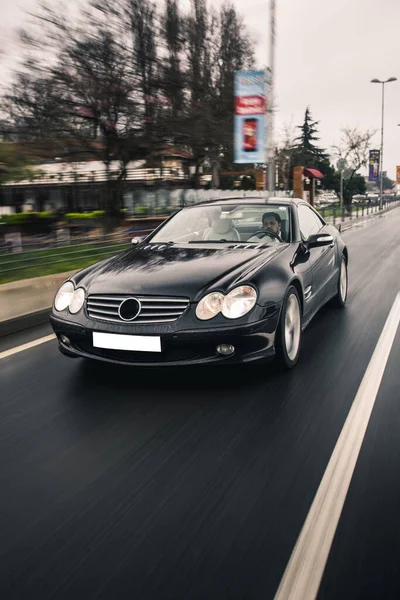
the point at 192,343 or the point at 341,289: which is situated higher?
the point at 192,343

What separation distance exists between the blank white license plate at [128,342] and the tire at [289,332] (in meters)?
0.96

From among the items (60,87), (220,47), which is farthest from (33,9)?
(220,47)

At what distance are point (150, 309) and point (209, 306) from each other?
41 centimetres

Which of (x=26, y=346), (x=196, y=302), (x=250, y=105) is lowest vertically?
(x=26, y=346)

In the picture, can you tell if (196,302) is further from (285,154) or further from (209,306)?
(285,154)

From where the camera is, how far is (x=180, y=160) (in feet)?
66.8

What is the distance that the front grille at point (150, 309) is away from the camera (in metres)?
4.27

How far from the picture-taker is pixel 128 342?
426cm

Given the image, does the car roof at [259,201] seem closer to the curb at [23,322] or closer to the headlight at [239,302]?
the headlight at [239,302]

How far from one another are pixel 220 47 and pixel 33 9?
328 inches

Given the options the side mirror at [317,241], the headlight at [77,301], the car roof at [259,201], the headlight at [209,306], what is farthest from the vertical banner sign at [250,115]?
the headlight at [209,306]

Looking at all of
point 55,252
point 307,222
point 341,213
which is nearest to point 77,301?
point 307,222

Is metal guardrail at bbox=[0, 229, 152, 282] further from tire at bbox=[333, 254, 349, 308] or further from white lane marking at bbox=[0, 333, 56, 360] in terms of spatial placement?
tire at bbox=[333, 254, 349, 308]

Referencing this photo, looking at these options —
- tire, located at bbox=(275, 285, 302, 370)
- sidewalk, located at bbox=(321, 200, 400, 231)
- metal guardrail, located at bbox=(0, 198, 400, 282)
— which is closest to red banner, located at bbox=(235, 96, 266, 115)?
metal guardrail, located at bbox=(0, 198, 400, 282)
